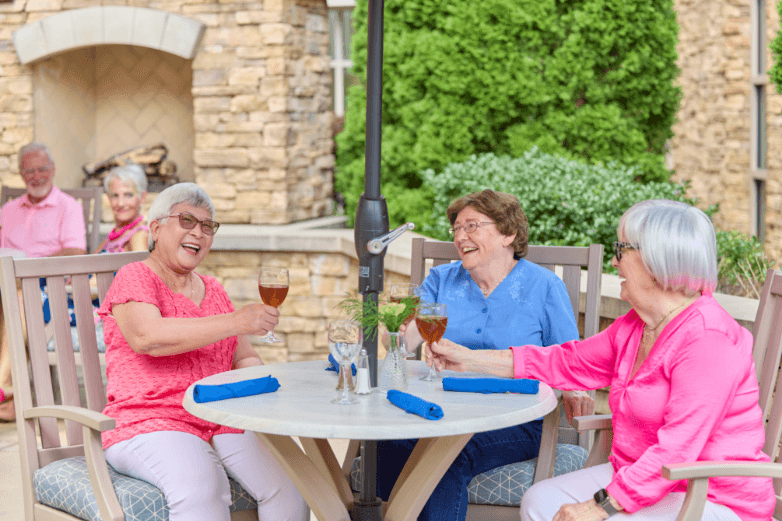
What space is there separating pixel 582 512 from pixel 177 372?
44.2 inches

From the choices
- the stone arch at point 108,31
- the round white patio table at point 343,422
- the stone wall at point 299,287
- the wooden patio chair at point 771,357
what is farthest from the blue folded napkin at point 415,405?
the stone arch at point 108,31

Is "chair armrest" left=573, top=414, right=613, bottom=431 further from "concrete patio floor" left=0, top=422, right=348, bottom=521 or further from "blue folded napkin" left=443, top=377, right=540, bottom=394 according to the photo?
"concrete patio floor" left=0, top=422, right=348, bottom=521

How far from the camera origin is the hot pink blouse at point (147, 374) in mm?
2166

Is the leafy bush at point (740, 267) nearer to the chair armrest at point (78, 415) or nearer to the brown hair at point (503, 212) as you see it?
the brown hair at point (503, 212)

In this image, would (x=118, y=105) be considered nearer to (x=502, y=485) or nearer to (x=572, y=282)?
(x=572, y=282)

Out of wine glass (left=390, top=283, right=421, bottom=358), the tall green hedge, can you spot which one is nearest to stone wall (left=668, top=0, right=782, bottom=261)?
the tall green hedge

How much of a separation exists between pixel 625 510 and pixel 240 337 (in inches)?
49.7

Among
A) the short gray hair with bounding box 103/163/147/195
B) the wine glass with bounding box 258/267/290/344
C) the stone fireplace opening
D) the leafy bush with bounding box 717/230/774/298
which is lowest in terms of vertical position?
the leafy bush with bounding box 717/230/774/298

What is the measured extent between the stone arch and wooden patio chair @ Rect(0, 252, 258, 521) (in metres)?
3.76

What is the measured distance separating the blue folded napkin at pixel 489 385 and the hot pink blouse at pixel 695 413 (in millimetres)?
215

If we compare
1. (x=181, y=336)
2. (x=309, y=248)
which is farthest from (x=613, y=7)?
(x=181, y=336)

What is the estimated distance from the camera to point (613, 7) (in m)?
5.19

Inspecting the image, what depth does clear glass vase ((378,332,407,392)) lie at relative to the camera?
1.98 meters

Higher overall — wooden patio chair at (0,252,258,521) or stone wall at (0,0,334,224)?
stone wall at (0,0,334,224)
